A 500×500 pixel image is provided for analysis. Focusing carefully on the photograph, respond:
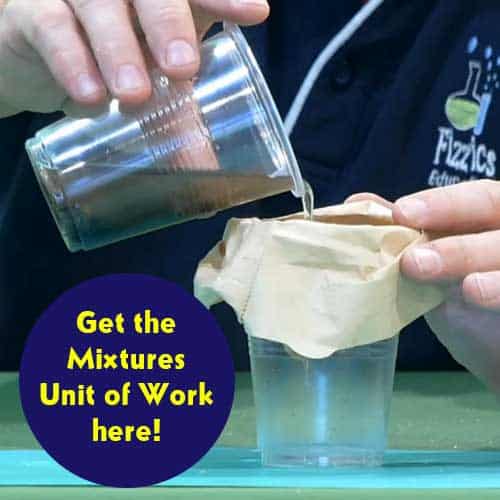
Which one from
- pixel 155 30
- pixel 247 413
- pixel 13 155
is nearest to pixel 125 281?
pixel 155 30

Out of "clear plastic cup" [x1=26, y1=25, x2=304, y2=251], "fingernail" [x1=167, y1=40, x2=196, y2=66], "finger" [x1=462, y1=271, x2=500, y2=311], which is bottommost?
"finger" [x1=462, y1=271, x2=500, y2=311]

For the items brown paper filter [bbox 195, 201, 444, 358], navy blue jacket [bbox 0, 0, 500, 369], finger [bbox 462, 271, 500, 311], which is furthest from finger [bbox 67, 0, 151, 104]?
navy blue jacket [bbox 0, 0, 500, 369]

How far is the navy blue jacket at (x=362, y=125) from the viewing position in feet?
3.71

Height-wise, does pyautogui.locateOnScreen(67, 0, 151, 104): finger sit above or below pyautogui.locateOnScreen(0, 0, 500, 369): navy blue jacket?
above

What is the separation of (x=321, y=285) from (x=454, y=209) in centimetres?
11

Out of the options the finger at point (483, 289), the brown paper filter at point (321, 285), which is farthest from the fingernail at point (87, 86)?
the finger at point (483, 289)

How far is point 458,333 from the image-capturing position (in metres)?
0.68

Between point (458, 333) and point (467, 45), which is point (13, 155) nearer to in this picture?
point (467, 45)

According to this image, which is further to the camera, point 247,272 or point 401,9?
point 401,9

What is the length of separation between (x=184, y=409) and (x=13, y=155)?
2.41ft

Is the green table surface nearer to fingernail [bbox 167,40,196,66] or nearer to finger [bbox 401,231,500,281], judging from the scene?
finger [bbox 401,231,500,281]

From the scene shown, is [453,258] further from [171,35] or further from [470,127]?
[470,127]

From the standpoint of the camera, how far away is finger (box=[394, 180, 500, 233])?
0.59 metres

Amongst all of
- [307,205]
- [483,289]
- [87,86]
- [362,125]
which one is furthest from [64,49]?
[362,125]
